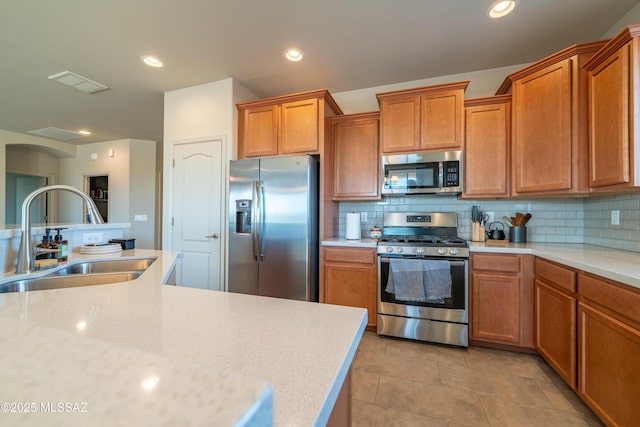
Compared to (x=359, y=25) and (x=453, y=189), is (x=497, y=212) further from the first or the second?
(x=359, y=25)

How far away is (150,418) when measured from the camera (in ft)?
0.77

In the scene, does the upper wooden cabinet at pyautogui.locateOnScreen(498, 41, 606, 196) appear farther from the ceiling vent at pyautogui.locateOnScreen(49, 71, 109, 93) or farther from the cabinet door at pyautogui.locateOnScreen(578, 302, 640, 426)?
the ceiling vent at pyautogui.locateOnScreen(49, 71, 109, 93)

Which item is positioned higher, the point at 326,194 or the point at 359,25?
the point at 359,25

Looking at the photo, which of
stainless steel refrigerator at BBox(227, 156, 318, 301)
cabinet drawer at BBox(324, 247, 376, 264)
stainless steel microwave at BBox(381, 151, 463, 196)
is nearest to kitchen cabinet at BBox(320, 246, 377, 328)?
cabinet drawer at BBox(324, 247, 376, 264)

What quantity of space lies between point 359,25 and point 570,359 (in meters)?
2.72

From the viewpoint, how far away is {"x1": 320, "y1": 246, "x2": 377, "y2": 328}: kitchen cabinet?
254 cm

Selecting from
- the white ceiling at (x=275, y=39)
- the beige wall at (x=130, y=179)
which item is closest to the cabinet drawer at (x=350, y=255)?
the white ceiling at (x=275, y=39)

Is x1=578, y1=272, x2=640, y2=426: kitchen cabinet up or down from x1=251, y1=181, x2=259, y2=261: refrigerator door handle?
down

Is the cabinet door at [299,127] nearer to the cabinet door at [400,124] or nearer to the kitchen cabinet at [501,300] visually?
the cabinet door at [400,124]

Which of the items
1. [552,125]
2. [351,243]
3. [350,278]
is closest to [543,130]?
[552,125]

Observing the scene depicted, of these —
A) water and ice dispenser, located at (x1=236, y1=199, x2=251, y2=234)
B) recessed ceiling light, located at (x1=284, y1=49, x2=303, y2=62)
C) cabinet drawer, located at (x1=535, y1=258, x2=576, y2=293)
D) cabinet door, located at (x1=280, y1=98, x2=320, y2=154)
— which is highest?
recessed ceiling light, located at (x1=284, y1=49, x2=303, y2=62)

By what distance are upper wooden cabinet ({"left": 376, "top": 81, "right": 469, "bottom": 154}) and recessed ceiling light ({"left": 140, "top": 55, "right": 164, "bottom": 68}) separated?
87.4 inches

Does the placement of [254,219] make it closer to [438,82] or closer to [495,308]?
[495,308]

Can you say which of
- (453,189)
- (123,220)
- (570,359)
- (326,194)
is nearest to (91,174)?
(123,220)
